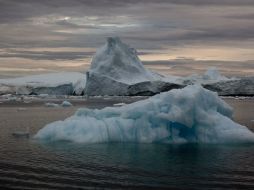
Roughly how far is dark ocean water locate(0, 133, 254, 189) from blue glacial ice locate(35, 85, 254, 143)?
3.03 ft

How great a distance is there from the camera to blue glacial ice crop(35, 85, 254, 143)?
20.6 m

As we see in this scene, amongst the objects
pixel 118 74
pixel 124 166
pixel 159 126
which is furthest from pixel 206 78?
pixel 124 166

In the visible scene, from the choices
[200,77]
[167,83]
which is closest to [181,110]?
[167,83]

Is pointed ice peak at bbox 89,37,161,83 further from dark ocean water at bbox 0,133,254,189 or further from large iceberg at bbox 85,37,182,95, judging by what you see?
dark ocean water at bbox 0,133,254,189

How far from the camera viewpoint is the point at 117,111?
22016 millimetres

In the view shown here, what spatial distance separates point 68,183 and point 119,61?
6516 centimetres

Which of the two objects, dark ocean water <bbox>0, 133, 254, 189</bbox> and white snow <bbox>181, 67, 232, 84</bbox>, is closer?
dark ocean water <bbox>0, 133, 254, 189</bbox>

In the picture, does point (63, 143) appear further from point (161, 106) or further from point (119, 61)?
point (119, 61)

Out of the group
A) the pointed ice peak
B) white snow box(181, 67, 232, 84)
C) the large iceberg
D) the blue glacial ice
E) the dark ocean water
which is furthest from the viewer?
white snow box(181, 67, 232, 84)

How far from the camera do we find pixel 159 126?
20859 millimetres

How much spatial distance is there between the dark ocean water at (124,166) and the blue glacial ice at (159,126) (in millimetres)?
923

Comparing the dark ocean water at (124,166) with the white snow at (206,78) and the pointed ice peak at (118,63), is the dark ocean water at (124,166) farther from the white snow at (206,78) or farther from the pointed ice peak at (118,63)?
the white snow at (206,78)

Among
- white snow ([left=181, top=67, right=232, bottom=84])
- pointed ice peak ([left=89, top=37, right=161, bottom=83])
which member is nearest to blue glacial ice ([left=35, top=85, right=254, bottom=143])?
pointed ice peak ([left=89, top=37, right=161, bottom=83])

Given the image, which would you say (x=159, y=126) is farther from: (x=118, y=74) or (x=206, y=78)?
(x=206, y=78)
